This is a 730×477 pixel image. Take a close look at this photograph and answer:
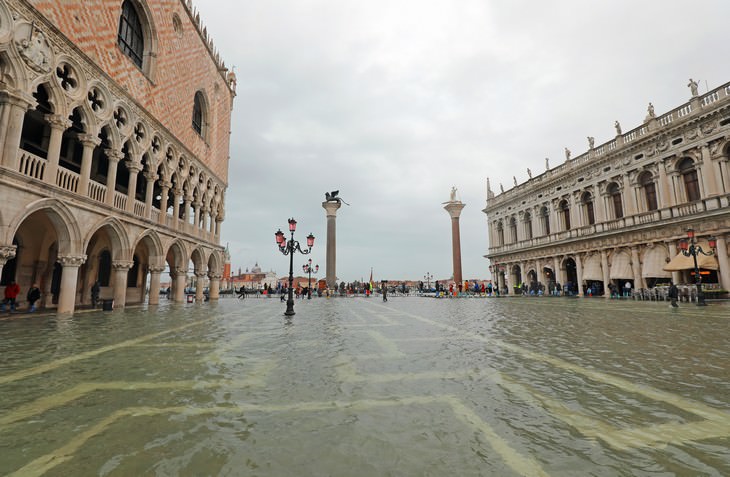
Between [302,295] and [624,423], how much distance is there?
3306cm

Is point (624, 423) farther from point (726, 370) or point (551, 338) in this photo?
point (551, 338)

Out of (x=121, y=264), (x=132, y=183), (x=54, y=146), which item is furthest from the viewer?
(x=132, y=183)

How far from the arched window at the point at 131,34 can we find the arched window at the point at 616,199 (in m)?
32.6

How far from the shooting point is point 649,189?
24.1 meters

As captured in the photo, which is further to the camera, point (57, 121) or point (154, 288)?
point (154, 288)

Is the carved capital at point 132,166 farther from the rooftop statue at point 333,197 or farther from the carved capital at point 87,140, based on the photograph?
the rooftop statue at point 333,197

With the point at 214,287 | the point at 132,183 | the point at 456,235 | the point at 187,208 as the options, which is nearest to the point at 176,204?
the point at 187,208

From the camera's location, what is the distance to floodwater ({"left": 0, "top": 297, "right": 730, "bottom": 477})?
218cm

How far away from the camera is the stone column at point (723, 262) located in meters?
18.5

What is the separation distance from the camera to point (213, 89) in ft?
81.6

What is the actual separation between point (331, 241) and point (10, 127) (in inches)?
1051

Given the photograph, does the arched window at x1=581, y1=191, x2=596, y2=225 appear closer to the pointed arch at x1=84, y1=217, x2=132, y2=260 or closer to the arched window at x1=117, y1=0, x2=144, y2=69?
the pointed arch at x1=84, y1=217, x2=132, y2=260

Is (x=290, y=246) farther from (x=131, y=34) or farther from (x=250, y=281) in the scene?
(x=250, y=281)

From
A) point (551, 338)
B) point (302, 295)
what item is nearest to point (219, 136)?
point (302, 295)
